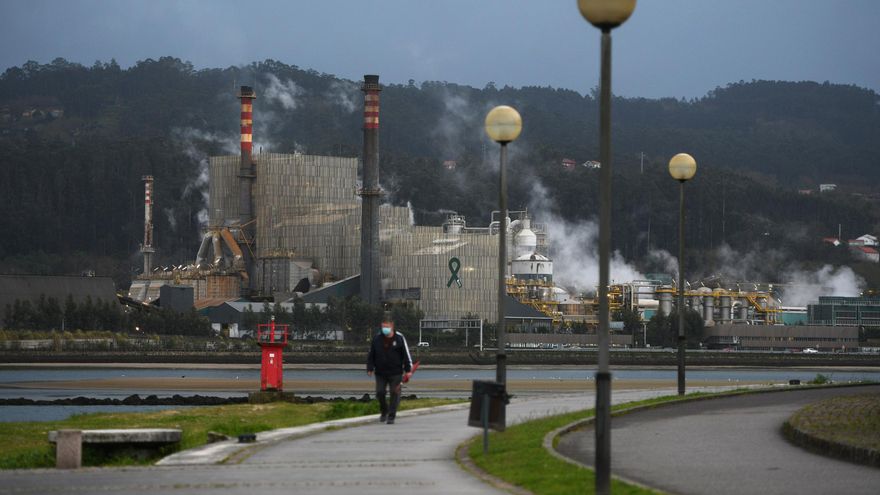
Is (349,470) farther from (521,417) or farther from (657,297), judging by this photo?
(657,297)

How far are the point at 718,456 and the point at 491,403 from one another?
341 centimetres

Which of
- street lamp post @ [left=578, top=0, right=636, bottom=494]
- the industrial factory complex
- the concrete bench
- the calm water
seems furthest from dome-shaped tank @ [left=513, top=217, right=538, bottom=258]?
street lamp post @ [left=578, top=0, right=636, bottom=494]

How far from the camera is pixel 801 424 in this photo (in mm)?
25000

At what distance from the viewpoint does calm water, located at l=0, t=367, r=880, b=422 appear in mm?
56594

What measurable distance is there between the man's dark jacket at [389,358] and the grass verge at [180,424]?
2.05 metres

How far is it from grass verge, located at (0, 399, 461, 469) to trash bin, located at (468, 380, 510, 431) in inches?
182

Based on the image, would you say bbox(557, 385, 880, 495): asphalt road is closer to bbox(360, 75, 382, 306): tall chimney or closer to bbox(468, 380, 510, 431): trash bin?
bbox(468, 380, 510, 431): trash bin

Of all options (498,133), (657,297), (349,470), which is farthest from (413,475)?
(657,297)

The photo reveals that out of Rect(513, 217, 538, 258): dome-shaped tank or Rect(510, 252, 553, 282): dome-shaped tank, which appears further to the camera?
Rect(513, 217, 538, 258): dome-shaped tank

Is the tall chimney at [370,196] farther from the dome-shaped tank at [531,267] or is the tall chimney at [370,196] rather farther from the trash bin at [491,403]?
the trash bin at [491,403]

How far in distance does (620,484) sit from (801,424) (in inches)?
303

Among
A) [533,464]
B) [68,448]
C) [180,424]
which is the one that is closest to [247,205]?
[180,424]

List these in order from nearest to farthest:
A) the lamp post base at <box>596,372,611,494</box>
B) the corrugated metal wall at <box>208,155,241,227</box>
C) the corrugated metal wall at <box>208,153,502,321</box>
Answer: the lamp post base at <box>596,372,611,494</box>
the corrugated metal wall at <box>208,153,502,321</box>
the corrugated metal wall at <box>208,155,241,227</box>

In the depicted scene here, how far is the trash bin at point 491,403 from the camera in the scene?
23594 millimetres
